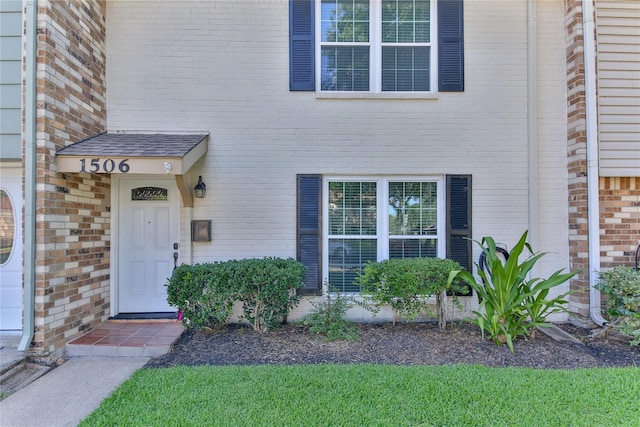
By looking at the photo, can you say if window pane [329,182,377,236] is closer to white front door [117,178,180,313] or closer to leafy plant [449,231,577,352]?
leafy plant [449,231,577,352]

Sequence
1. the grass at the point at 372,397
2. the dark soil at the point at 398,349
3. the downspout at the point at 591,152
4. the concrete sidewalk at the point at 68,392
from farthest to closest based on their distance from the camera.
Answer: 1. the downspout at the point at 591,152
2. the dark soil at the point at 398,349
3. the concrete sidewalk at the point at 68,392
4. the grass at the point at 372,397

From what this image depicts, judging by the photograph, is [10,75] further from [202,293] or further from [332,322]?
[332,322]

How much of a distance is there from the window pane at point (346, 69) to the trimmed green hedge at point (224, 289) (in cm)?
290

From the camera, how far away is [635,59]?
4.66m

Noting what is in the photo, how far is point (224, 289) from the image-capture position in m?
4.07

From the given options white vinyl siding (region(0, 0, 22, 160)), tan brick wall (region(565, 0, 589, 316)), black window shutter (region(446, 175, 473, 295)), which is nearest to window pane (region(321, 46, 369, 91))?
black window shutter (region(446, 175, 473, 295))

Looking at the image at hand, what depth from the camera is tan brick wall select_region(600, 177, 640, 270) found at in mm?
4695

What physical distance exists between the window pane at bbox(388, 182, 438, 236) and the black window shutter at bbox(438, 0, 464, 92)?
1542mm

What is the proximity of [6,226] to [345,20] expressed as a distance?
547cm

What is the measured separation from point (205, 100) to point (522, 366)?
209 inches

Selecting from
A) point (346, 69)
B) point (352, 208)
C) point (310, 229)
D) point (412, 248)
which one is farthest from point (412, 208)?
point (346, 69)

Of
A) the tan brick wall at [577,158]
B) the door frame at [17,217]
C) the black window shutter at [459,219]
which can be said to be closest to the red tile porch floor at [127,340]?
the door frame at [17,217]

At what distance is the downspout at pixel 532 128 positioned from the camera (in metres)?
4.79

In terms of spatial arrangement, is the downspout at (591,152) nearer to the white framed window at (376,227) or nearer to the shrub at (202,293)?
the white framed window at (376,227)
